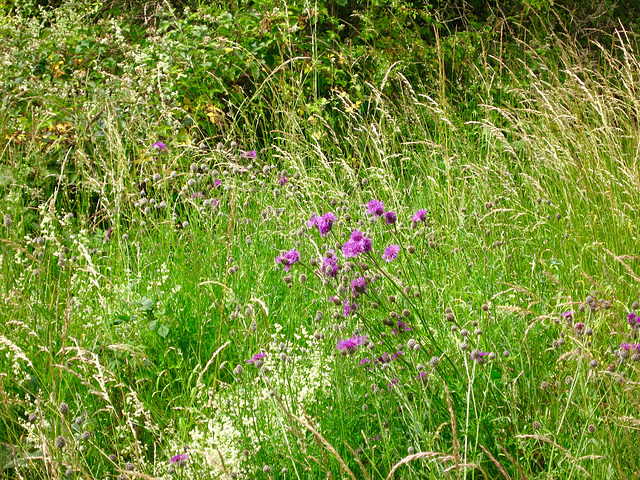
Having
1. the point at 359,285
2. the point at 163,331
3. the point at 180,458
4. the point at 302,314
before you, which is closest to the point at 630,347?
the point at 359,285

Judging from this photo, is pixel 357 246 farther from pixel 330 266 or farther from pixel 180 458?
pixel 180 458

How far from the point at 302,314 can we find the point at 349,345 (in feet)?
3.15

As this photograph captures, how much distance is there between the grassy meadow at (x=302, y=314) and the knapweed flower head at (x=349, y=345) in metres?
0.01

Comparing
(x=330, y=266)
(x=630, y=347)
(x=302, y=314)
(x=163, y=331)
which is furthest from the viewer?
(x=302, y=314)

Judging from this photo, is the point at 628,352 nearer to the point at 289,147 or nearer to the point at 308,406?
the point at 308,406

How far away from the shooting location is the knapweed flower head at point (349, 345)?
184 cm

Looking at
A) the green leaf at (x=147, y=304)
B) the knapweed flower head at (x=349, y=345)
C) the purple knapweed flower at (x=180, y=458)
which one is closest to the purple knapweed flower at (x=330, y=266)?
the knapweed flower head at (x=349, y=345)

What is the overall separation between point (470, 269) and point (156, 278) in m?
1.31

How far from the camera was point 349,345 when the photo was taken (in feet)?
6.09

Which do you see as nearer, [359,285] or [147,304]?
[359,285]

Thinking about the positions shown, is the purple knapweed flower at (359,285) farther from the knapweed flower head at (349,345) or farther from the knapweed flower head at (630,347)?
the knapweed flower head at (630,347)

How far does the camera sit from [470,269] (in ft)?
9.45

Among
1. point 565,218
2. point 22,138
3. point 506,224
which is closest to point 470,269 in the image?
point 506,224

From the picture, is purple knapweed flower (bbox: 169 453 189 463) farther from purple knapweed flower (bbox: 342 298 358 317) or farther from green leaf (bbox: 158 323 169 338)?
green leaf (bbox: 158 323 169 338)
